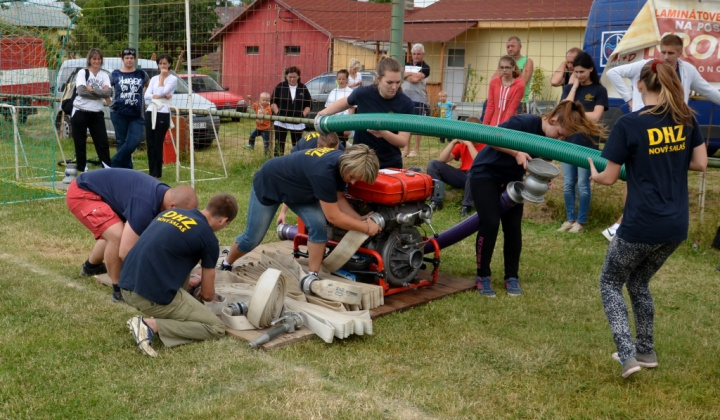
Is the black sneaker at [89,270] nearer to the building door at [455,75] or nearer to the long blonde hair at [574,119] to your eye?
the long blonde hair at [574,119]

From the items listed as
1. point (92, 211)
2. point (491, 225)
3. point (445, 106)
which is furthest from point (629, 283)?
point (445, 106)

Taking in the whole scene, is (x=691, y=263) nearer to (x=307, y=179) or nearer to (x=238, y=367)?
(x=307, y=179)

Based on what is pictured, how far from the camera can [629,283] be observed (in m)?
4.32

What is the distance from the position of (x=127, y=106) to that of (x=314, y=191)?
618cm

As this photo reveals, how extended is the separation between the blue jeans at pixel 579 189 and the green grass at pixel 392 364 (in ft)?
5.75

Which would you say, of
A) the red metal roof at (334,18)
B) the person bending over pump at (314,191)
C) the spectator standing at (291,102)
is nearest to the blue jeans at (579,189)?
the person bending over pump at (314,191)

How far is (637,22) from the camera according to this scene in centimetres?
870

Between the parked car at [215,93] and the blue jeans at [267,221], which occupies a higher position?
the parked car at [215,93]

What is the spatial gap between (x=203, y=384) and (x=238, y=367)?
11.2 inches

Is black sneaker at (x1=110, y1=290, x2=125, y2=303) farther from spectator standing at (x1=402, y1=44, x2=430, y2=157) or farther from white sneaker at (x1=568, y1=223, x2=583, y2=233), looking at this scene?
spectator standing at (x1=402, y1=44, x2=430, y2=157)

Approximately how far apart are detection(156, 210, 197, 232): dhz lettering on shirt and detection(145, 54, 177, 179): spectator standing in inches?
254

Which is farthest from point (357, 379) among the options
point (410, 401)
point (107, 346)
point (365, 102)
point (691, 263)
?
Result: point (691, 263)

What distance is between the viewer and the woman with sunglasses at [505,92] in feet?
27.7

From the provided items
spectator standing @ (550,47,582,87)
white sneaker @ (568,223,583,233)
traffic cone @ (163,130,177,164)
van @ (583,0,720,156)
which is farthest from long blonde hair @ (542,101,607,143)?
traffic cone @ (163,130,177,164)
